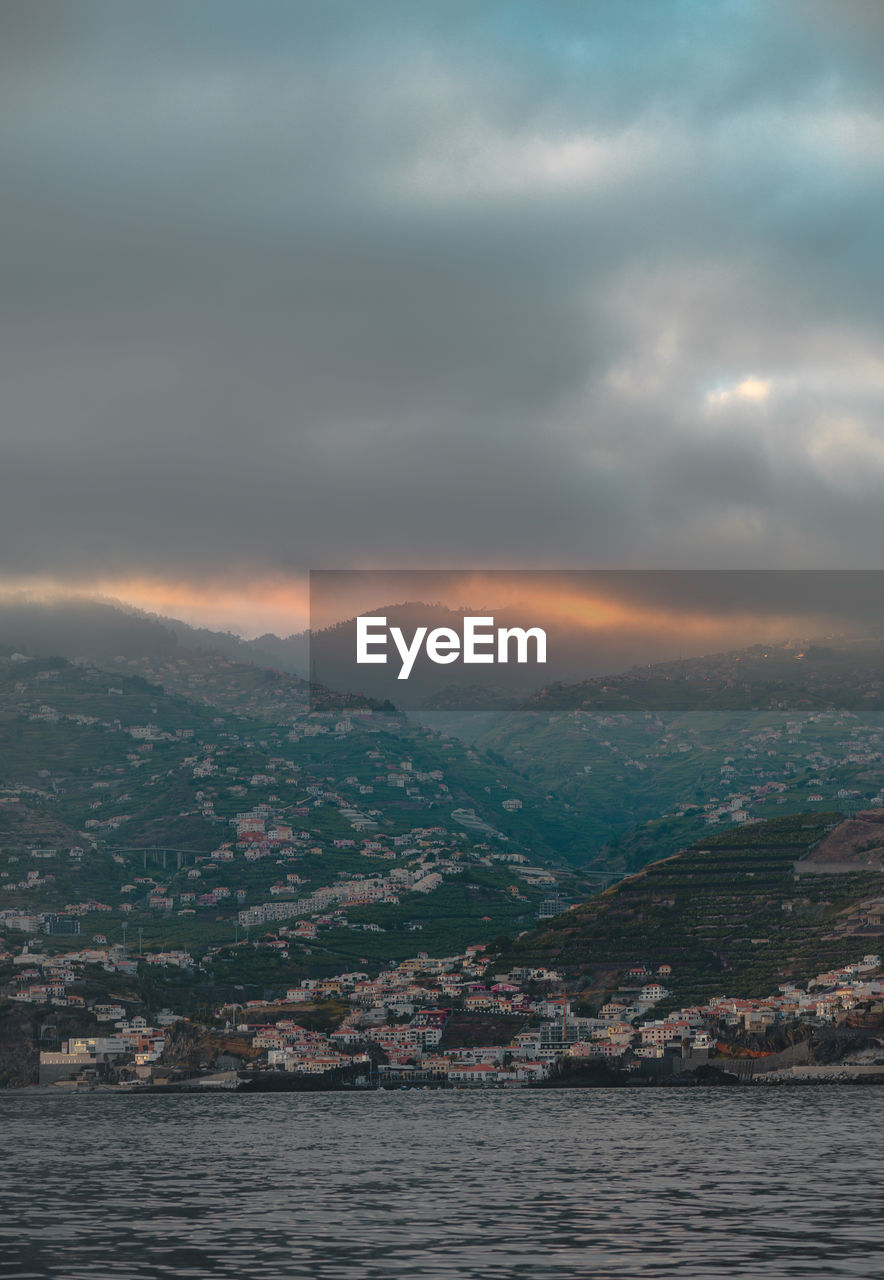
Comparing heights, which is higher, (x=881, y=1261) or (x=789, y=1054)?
(x=881, y=1261)

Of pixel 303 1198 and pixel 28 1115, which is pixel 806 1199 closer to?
pixel 303 1198

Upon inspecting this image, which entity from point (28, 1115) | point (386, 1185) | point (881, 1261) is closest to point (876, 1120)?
point (386, 1185)

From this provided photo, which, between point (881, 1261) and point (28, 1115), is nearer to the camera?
point (881, 1261)

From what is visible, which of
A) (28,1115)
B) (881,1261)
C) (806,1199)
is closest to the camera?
(881,1261)

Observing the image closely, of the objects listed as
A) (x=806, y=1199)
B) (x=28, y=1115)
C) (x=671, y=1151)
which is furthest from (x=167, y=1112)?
(x=806, y=1199)

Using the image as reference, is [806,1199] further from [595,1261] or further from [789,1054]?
[789,1054]

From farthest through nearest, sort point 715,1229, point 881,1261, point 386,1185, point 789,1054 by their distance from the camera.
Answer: point 789,1054
point 386,1185
point 715,1229
point 881,1261
